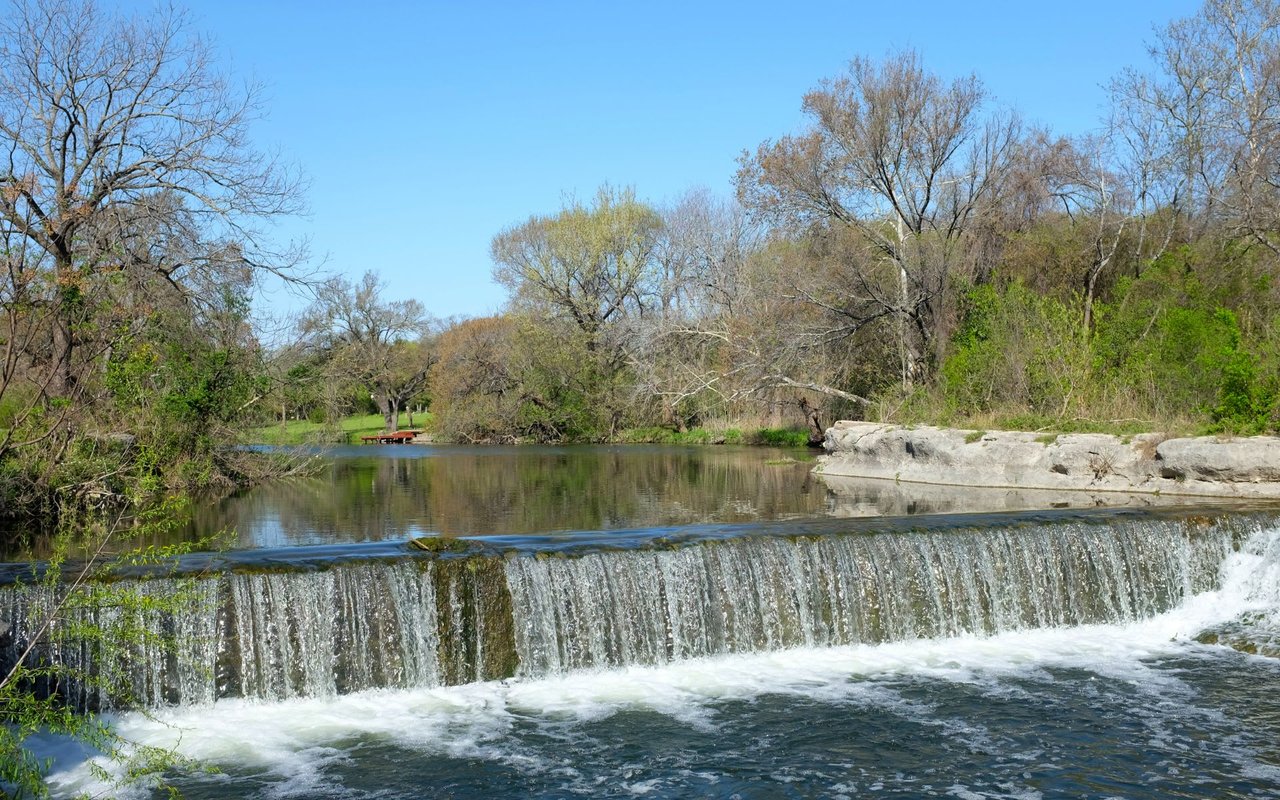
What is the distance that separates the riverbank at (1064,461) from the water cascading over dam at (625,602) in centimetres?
311

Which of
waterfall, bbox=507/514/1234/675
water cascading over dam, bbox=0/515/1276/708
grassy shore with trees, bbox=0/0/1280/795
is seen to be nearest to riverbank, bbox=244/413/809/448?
grassy shore with trees, bbox=0/0/1280/795

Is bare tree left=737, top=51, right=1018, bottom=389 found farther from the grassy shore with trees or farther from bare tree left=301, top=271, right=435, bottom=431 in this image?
bare tree left=301, top=271, right=435, bottom=431

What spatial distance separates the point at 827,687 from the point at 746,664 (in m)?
1.01

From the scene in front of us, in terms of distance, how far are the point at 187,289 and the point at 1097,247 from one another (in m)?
19.4

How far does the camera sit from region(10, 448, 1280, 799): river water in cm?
712

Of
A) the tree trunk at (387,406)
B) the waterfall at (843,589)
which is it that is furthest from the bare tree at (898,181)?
the tree trunk at (387,406)

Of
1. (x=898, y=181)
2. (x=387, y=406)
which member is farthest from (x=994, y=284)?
(x=387, y=406)

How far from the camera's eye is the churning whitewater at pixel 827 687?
23.1 ft

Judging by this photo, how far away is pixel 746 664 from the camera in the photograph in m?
9.84

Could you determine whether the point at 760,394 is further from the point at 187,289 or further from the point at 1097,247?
the point at 187,289

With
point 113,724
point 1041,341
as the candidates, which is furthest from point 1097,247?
point 113,724

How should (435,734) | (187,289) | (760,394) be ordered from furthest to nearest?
(760,394) < (187,289) < (435,734)

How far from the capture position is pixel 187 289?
58.0 feet

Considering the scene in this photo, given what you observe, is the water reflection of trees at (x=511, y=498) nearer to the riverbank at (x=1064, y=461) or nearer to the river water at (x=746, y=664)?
the river water at (x=746, y=664)
